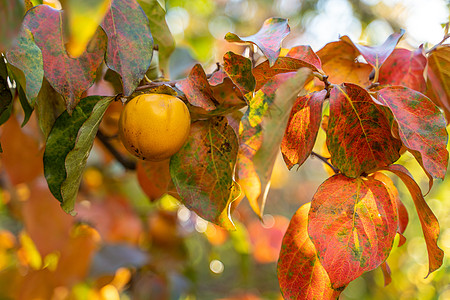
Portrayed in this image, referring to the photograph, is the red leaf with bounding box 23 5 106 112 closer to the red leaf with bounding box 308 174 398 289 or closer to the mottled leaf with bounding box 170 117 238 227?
the mottled leaf with bounding box 170 117 238 227

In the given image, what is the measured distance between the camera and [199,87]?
18.5 inches

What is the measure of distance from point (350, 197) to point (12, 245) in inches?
51.4

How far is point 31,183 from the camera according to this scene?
992mm

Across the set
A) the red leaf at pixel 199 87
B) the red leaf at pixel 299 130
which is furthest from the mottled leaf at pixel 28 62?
the red leaf at pixel 299 130

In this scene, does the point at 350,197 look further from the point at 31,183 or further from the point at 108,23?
the point at 31,183

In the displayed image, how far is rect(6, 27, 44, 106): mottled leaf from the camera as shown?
400 mm

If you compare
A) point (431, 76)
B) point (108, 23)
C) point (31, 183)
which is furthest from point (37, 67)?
point (31, 183)

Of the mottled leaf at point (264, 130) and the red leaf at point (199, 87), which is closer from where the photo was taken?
the mottled leaf at point (264, 130)

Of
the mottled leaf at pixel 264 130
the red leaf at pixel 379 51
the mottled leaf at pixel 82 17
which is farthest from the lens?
the red leaf at pixel 379 51

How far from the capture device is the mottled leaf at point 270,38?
448mm

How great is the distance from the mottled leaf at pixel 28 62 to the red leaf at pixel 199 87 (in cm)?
14

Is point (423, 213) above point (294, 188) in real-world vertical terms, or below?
above

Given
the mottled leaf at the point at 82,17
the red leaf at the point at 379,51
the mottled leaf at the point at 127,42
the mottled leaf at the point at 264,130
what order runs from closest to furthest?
1. the mottled leaf at the point at 82,17
2. the mottled leaf at the point at 264,130
3. the mottled leaf at the point at 127,42
4. the red leaf at the point at 379,51

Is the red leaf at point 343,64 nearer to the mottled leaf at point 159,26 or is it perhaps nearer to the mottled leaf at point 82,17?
the mottled leaf at point 159,26
